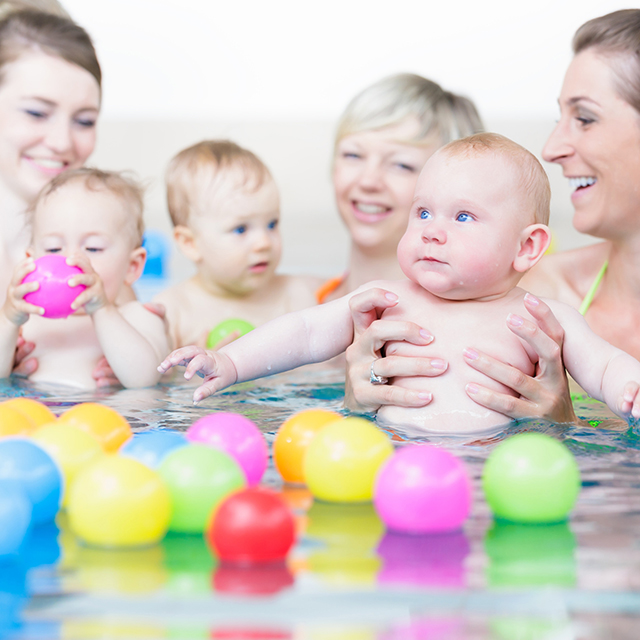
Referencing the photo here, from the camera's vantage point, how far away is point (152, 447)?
1.35 meters

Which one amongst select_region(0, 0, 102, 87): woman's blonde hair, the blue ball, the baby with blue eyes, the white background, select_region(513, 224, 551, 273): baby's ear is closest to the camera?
the blue ball

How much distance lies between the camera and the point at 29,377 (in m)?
2.54

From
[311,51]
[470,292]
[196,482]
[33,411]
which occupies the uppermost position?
[311,51]

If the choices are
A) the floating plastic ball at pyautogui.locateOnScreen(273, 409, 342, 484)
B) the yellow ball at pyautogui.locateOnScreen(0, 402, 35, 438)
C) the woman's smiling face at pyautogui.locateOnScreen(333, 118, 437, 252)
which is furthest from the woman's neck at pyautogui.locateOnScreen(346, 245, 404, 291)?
the yellow ball at pyautogui.locateOnScreen(0, 402, 35, 438)

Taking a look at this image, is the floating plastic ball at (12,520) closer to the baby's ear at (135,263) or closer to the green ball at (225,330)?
the baby's ear at (135,263)

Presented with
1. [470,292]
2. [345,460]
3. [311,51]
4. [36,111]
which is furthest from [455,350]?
[311,51]

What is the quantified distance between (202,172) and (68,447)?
176 cm

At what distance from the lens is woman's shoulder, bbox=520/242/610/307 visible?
274 cm

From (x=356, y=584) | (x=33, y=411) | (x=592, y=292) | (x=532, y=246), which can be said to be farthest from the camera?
(x=592, y=292)

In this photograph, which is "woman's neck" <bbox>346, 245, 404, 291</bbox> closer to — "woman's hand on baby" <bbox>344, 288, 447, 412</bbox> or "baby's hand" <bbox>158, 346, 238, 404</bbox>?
"woman's hand on baby" <bbox>344, 288, 447, 412</bbox>

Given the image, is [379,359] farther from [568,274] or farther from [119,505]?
[568,274]

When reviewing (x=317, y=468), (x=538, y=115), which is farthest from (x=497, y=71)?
(x=317, y=468)

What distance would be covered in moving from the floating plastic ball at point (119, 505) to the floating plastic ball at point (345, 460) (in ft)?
0.88

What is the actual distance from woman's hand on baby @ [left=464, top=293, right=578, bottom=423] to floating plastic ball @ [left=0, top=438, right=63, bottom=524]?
2.93 feet
